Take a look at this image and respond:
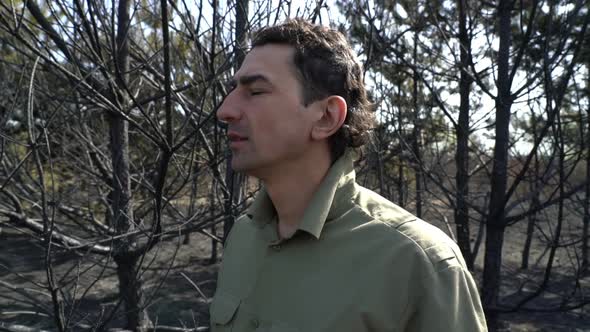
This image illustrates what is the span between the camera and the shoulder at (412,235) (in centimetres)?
129

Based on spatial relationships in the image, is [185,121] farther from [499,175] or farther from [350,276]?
[499,175]

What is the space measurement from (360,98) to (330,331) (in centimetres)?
74

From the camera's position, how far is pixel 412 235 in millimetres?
1336

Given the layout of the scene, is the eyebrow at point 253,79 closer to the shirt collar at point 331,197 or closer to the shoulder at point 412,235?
the shirt collar at point 331,197

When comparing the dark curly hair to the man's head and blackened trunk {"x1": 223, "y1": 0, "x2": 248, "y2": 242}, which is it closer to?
the man's head

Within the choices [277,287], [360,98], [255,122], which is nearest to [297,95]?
[255,122]

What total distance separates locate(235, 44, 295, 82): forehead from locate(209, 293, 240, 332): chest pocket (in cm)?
64

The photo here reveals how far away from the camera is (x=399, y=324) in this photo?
1264 millimetres

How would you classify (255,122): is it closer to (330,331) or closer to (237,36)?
(330,331)

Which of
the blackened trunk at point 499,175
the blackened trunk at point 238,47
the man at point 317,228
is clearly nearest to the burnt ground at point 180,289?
the blackened trunk at point 499,175

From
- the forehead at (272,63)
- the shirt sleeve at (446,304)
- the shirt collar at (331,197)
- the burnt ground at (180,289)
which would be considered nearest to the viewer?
the shirt sleeve at (446,304)

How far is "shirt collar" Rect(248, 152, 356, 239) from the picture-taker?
56.7 inches

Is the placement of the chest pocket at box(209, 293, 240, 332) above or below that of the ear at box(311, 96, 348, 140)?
below

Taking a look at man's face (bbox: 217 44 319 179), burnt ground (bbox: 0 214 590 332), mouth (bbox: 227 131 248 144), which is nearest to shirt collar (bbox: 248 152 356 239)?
man's face (bbox: 217 44 319 179)
